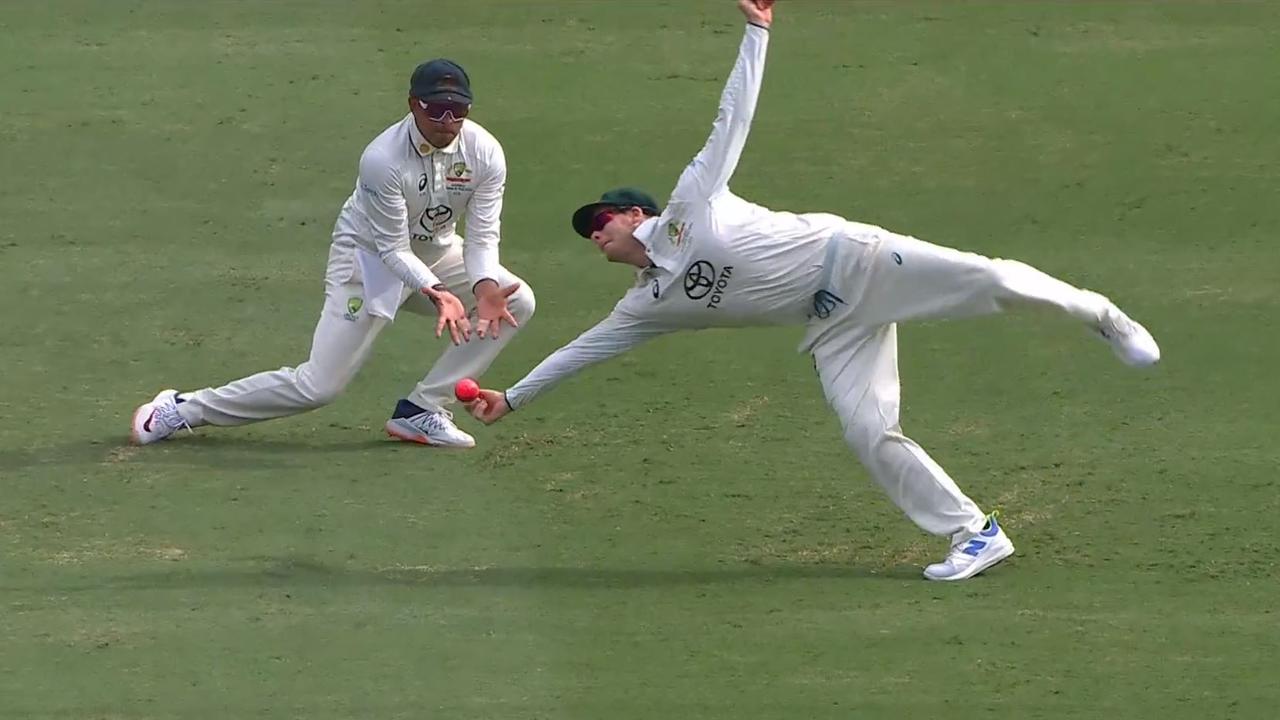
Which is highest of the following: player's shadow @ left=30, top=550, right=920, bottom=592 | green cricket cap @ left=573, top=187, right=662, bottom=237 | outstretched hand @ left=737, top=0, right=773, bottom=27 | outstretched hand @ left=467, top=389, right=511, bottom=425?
outstretched hand @ left=737, top=0, right=773, bottom=27

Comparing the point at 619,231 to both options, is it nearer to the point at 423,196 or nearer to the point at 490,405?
the point at 490,405

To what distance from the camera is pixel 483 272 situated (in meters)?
10.2

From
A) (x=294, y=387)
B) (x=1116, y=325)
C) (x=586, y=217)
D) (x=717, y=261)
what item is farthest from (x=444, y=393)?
(x=1116, y=325)

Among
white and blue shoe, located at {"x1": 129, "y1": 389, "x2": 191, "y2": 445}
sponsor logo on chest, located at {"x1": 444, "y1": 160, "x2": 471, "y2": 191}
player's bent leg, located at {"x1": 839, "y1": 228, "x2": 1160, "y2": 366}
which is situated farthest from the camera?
white and blue shoe, located at {"x1": 129, "y1": 389, "x2": 191, "y2": 445}

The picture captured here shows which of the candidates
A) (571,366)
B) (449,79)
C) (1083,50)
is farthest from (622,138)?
(571,366)

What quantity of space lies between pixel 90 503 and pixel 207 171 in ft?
13.5

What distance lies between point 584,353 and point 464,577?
101cm

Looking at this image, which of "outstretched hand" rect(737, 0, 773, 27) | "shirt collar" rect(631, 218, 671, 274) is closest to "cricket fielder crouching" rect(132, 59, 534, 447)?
"shirt collar" rect(631, 218, 671, 274)

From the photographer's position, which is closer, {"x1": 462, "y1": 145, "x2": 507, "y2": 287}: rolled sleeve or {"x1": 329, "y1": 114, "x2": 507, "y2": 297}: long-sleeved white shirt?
{"x1": 329, "y1": 114, "x2": 507, "y2": 297}: long-sleeved white shirt

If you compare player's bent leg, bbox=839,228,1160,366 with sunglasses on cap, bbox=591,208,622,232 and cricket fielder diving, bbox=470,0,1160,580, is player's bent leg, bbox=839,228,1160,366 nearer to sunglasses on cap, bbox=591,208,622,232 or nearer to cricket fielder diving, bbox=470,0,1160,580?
cricket fielder diving, bbox=470,0,1160,580

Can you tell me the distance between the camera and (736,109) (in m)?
8.59

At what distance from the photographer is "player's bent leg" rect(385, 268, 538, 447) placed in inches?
417

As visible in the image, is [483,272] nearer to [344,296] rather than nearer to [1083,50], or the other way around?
[344,296]

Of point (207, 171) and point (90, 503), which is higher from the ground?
point (207, 171)
